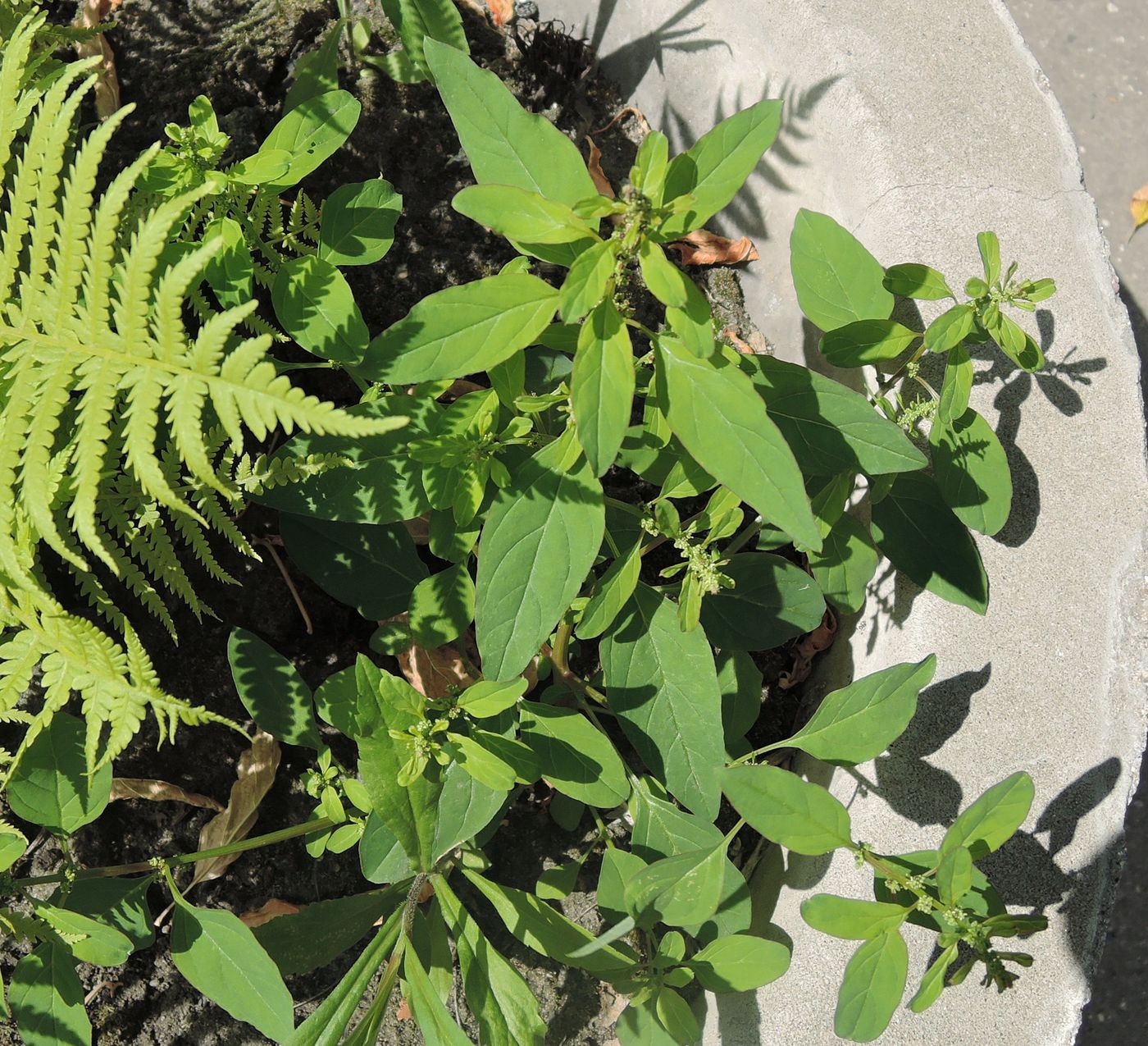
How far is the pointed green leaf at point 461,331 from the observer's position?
1385 mm

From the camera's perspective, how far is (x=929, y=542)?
1.79 metres

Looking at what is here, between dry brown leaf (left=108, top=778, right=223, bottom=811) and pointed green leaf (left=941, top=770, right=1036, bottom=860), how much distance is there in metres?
1.56

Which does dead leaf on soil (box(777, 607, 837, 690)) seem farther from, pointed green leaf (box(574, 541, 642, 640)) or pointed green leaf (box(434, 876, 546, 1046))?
pointed green leaf (box(434, 876, 546, 1046))

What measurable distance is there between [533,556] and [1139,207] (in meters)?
3.15

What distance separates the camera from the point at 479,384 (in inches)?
92.1

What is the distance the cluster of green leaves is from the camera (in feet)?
4.43

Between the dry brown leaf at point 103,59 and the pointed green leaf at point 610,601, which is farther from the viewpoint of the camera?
the dry brown leaf at point 103,59

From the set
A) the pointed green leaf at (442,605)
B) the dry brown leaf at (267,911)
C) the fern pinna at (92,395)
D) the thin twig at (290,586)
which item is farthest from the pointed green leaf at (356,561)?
the dry brown leaf at (267,911)

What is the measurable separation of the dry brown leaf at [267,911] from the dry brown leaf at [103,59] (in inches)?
71.4

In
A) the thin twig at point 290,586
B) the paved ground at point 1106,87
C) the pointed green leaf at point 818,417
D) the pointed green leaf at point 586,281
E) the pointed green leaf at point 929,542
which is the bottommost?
the thin twig at point 290,586

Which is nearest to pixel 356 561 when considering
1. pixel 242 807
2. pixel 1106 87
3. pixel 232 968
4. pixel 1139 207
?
pixel 242 807

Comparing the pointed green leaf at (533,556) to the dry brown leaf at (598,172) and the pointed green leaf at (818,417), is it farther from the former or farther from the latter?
the dry brown leaf at (598,172)

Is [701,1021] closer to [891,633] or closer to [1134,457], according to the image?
[891,633]

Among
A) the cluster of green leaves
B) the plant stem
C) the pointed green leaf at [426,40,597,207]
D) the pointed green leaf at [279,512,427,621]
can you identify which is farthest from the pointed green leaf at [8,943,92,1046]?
the pointed green leaf at [426,40,597,207]
